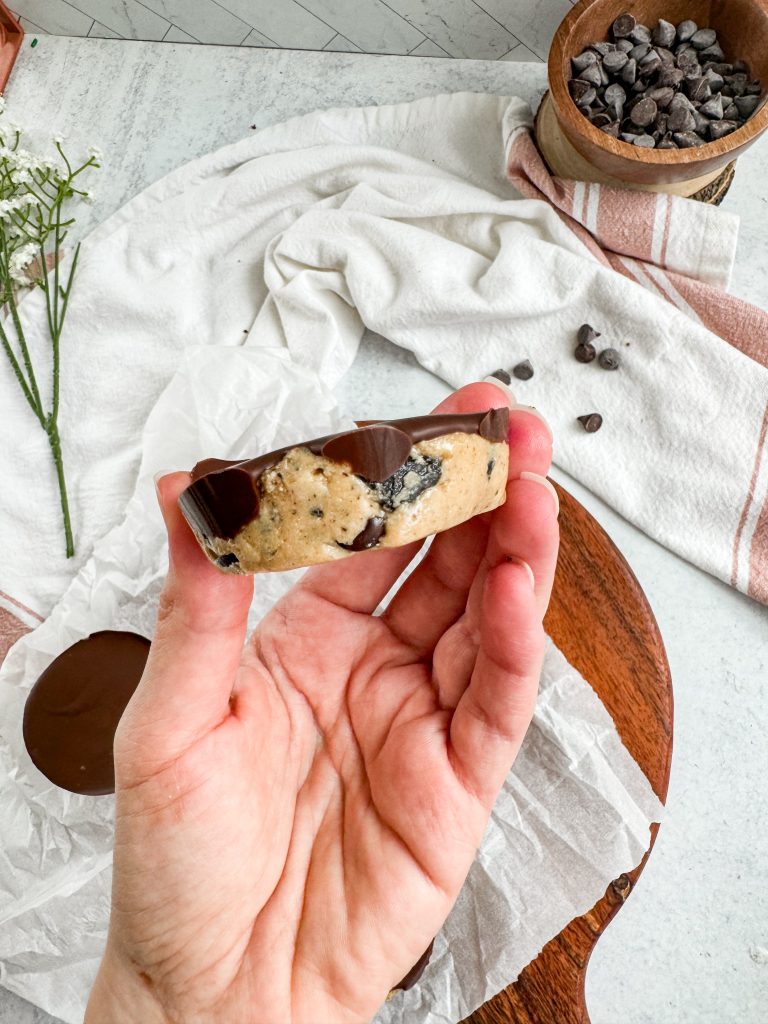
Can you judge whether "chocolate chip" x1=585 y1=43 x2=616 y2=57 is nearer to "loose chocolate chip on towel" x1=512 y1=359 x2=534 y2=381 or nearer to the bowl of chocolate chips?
the bowl of chocolate chips

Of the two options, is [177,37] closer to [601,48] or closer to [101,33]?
[101,33]

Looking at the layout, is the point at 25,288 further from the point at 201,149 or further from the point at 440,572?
the point at 440,572

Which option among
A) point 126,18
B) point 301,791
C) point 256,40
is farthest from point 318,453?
point 126,18

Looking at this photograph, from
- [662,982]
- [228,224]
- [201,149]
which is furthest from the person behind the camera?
[201,149]

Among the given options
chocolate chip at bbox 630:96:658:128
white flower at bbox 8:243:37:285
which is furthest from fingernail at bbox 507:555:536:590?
white flower at bbox 8:243:37:285

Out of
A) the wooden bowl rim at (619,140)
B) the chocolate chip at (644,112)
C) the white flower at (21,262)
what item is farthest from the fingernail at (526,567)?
the white flower at (21,262)

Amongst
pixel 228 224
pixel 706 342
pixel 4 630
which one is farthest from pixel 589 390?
pixel 4 630
